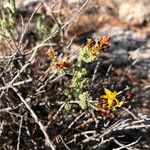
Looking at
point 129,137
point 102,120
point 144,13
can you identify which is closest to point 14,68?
point 102,120

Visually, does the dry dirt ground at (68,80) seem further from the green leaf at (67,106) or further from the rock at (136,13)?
the green leaf at (67,106)

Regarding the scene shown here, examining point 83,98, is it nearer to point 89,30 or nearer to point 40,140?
point 40,140

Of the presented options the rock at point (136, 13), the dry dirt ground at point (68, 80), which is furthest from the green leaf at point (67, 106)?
the rock at point (136, 13)

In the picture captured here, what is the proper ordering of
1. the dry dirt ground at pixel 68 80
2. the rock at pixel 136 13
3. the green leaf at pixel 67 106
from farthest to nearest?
the rock at pixel 136 13, the dry dirt ground at pixel 68 80, the green leaf at pixel 67 106

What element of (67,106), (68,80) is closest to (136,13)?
(68,80)

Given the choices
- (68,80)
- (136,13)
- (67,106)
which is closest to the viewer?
(67,106)

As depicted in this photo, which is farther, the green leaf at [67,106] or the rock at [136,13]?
the rock at [136,13]

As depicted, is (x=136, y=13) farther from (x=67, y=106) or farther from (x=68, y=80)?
(x=67, y=106)

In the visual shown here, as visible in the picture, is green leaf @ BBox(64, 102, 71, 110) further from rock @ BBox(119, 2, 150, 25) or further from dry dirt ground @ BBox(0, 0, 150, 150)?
rock @ BBox(119, 2, 150, 25)
